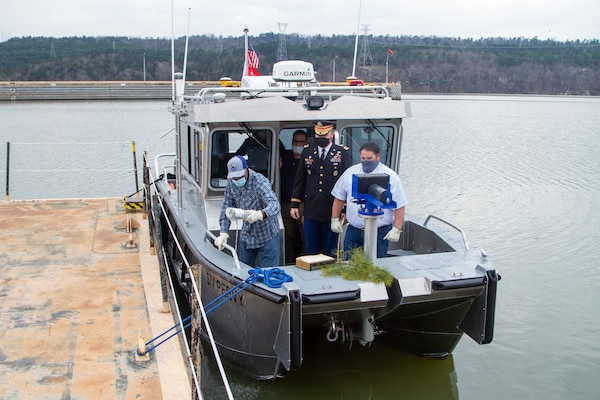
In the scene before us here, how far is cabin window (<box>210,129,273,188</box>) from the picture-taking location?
6.47m

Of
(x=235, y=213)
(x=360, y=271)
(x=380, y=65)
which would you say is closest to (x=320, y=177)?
(x=235, y=213)

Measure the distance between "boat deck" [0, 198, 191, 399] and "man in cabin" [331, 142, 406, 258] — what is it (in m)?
1.82

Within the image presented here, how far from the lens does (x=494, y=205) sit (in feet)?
46.9

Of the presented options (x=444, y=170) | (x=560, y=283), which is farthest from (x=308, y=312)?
(x=444, y=170)

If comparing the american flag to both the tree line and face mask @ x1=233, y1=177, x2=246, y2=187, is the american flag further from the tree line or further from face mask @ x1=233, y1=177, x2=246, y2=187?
the tree line

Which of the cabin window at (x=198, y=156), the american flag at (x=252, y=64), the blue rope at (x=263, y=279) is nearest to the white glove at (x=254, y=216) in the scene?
the blue rope at (x=263, y=279)

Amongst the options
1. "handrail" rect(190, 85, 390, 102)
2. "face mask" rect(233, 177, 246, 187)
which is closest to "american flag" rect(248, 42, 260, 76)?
"handrail" rect(190, 85, 390, 102)

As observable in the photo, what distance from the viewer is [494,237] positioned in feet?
38.6

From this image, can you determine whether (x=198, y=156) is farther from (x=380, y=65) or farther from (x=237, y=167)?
(x=380, y=65)

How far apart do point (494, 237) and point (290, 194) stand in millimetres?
6165

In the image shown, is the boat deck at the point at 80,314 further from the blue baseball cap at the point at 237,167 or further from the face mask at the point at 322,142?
the face mask at the point at 322,142

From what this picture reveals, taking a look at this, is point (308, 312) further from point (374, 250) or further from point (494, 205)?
point (494, 205)

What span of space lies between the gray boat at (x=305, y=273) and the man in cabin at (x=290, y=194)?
0.13m

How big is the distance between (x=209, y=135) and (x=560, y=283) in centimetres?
602
